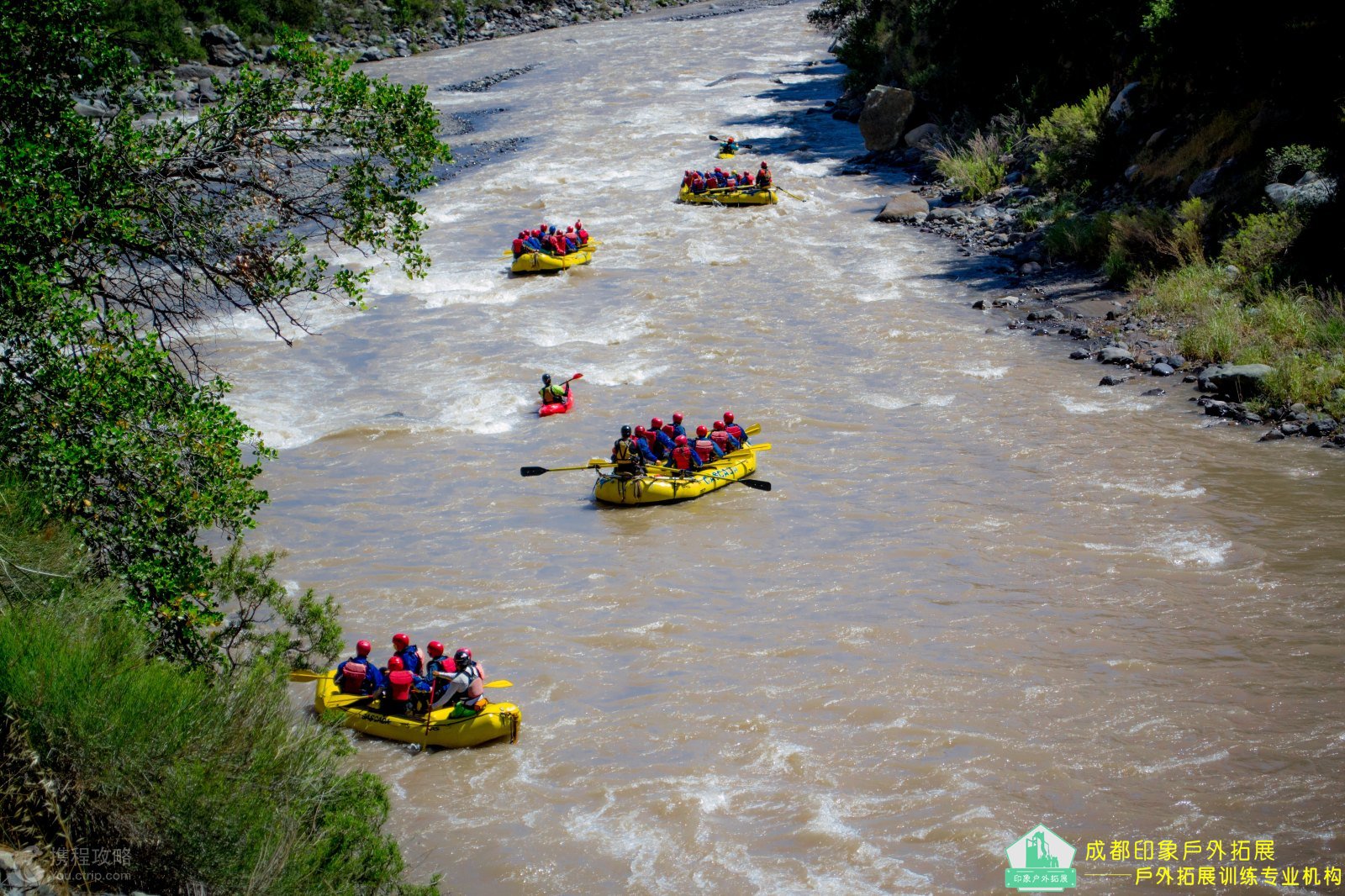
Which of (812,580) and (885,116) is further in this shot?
(885,116)

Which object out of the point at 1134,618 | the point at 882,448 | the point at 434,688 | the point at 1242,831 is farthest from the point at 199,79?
the point at 1242,831

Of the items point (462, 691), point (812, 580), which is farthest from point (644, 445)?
point (462, 691)

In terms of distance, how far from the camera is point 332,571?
12562 millimetres

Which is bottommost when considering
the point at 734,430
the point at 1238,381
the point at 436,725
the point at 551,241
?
the point at 436,725

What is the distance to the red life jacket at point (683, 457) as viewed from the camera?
14.5 m

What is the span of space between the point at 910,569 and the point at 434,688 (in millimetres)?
5448

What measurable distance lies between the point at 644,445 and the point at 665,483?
57cm

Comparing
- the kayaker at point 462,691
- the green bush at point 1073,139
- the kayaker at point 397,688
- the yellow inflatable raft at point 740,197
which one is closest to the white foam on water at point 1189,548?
the kayaker at point 462,691

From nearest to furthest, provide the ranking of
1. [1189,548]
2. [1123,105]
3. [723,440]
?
[1189,548]
[723,440]
[1123,105]

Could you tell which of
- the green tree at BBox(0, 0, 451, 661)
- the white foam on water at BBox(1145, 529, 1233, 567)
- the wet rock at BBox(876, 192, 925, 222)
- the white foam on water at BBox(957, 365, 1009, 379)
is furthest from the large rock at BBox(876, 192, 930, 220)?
the green tree at BBox(0, 0, 451, 661)

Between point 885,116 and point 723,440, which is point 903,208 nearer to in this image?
Answer: point 885,116

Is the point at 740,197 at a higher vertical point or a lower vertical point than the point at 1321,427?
higher

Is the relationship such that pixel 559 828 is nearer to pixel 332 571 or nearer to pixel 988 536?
pixel 332 571

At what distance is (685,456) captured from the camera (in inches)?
573
